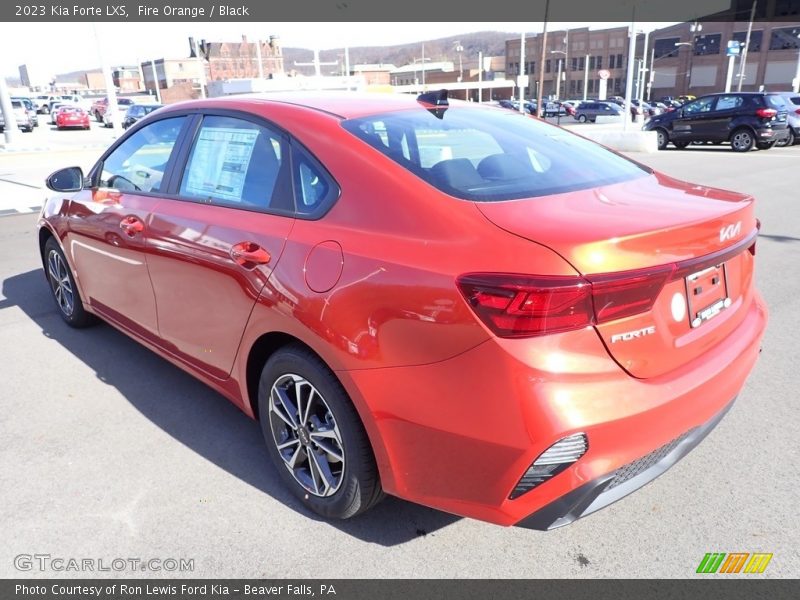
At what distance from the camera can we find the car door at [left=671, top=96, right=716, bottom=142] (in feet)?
62.6

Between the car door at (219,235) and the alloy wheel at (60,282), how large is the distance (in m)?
1.78

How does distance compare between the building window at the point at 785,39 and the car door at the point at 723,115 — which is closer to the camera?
the car door at the point at 723,115

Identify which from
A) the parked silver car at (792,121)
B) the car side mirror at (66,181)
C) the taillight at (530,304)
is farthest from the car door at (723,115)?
the taillight at (530,304)

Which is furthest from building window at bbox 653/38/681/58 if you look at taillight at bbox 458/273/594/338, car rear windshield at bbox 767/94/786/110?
taillight at bbox 458/273/594/338

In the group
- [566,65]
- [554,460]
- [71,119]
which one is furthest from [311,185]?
[566,65]

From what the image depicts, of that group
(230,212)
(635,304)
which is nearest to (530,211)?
(635,304)

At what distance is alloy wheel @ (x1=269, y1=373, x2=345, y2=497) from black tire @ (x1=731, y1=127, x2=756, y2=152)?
1982 centimetres

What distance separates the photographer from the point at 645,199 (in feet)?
7.63

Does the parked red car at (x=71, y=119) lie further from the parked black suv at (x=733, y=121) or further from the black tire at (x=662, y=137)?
the parked black suv at (x=733, y=121)

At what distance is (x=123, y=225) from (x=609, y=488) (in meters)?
2.90

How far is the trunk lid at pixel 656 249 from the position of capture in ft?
6.17

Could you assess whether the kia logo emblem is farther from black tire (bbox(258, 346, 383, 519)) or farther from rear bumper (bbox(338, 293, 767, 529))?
black tire (bbox(258, 346, 383, 519))

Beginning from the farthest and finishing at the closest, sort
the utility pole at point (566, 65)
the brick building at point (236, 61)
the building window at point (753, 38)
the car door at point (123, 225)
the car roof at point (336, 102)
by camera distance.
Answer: the brick building at point (236, 61) → the utility pole at point (566, 65) → the building window at point (753, 38) → the car door at point (123, 225) → the car roof at point (336, 102)

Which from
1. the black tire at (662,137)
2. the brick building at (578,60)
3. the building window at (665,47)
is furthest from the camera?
the brick building at (578,60)
